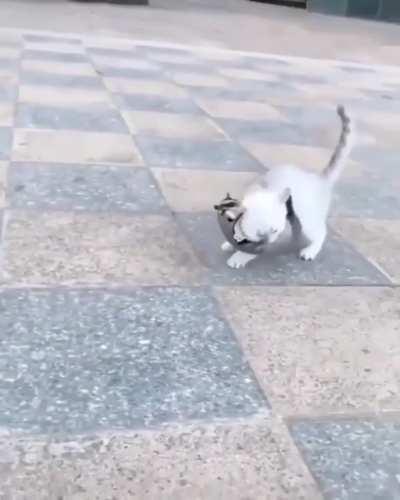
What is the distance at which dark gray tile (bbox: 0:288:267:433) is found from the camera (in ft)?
6.51

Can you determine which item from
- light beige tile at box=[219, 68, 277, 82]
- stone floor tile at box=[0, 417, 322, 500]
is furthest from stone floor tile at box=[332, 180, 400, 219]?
light beige tile at box=[219, 68, 277, 82]

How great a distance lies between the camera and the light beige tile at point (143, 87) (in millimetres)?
6518

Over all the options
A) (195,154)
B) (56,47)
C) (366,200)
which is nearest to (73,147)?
(195,154)

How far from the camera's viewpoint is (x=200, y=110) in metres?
6.04

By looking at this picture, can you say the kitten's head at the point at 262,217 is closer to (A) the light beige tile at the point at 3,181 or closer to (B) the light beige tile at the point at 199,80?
(A) the light beige tile at the point at 3,181

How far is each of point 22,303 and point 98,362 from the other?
1.47 ft

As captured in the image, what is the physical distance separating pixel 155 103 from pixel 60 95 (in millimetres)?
754

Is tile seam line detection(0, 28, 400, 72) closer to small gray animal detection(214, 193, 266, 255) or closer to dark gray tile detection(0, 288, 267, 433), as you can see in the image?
small gray animal detection(214, 193, 266, 255)

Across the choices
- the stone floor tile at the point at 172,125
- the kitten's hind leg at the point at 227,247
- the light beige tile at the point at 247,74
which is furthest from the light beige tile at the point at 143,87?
the kitten's hind leg at the point at 227,247

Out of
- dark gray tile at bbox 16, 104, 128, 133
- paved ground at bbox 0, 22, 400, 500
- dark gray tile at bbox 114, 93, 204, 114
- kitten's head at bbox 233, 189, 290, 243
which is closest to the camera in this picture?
paved ground at bbox 0, 22, 400, 500

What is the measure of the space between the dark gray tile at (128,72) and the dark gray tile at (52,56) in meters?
0.34

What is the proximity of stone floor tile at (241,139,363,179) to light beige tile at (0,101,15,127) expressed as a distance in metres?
1.53

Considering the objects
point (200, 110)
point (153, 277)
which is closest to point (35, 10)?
point (200, 110)

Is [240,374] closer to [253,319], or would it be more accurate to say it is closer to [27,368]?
[253,319]
